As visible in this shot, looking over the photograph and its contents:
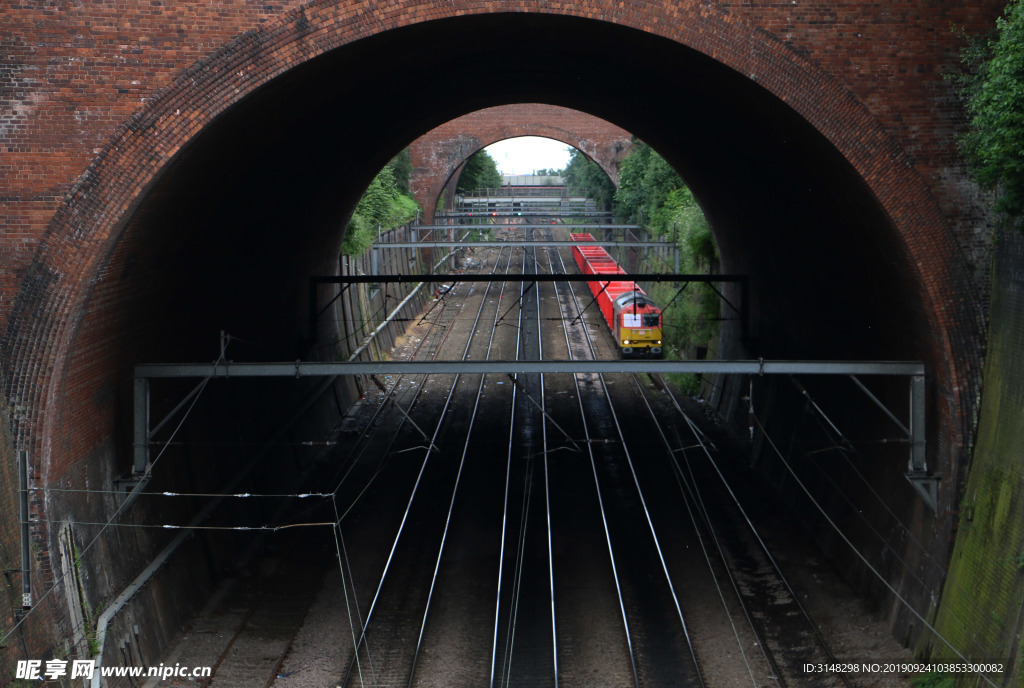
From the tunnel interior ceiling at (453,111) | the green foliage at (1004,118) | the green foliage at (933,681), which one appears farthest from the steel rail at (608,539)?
the green foliage at (1004,118)

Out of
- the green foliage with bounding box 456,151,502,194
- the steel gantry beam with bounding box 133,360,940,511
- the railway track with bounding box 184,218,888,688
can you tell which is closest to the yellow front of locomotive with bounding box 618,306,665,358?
the railway track with bounding box 184,218,888,688

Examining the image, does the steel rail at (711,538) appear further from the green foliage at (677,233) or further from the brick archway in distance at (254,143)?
the green foliage at (677,233)

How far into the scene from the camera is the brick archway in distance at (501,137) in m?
46.7

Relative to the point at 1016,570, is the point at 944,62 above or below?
above

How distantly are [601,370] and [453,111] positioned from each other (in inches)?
454

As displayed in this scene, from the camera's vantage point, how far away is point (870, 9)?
1153 cm

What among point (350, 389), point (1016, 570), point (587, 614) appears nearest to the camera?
point (1016, 570)

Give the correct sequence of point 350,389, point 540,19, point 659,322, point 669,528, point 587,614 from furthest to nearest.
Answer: point 659,322
point 350,389
point 669,528
point 587,614
point 540,19

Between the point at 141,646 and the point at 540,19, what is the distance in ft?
30.4

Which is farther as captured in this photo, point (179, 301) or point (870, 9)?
point (179, 301)

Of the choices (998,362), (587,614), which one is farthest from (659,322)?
(998,362)

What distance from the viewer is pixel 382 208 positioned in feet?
136

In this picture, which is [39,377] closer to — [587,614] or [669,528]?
[587,614]

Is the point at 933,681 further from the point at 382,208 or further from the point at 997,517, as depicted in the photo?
the point at 382,208
